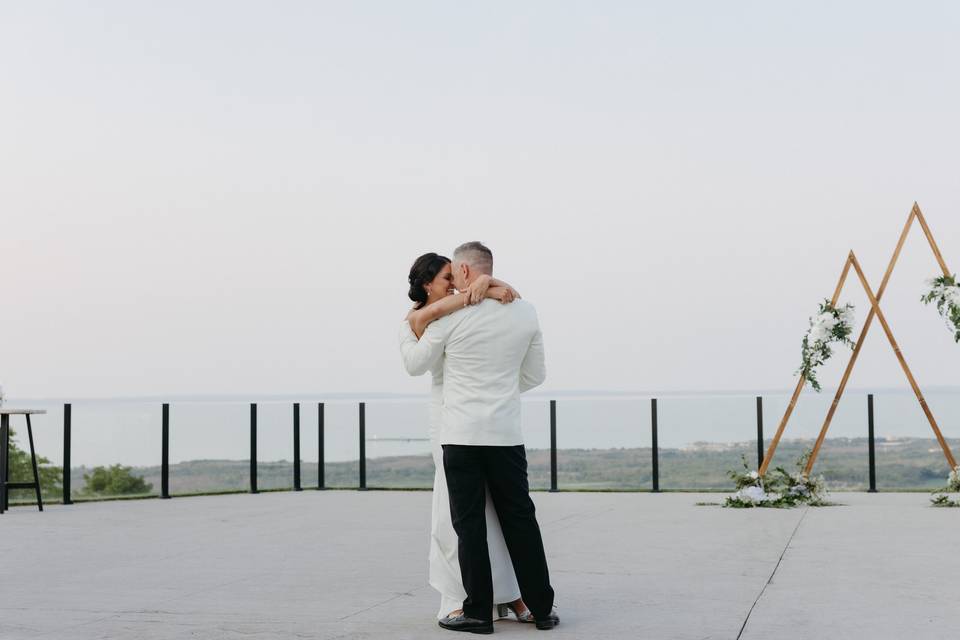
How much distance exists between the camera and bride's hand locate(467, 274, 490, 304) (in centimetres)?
396

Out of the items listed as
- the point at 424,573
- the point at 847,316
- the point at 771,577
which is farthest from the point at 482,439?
the point at 847,316

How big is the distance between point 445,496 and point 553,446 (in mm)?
7547

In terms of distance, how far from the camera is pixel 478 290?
13.0 feet

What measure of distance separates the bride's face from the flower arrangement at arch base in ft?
19.6

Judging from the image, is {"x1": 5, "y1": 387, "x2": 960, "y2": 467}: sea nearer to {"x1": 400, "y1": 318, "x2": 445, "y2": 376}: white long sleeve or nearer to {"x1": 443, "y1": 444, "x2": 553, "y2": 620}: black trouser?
{"x1": 443, "y1": 444, "x2": 553, "y2": 620}: black trouser

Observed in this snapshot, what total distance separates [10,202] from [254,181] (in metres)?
3.35

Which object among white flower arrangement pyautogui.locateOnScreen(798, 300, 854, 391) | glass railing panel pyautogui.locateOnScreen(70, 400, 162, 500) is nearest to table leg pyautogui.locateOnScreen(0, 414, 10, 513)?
glass railing panel pyautogui.locateOnScreen(70, 400, 162, 500)

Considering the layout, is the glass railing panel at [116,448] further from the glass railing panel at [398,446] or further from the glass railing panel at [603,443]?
the glass railing panel at [603,443]

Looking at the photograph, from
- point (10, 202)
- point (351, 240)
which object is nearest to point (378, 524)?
point (351, 240)

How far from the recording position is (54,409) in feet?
33.7

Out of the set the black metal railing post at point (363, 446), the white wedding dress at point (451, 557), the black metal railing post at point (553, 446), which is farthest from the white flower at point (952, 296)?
the white wedding dress at point (451, 557)

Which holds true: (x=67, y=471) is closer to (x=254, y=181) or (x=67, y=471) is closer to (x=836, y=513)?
(x=254, y=181)

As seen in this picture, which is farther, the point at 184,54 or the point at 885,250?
the point at 184,54

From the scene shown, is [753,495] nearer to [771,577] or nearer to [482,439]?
[771,577]
